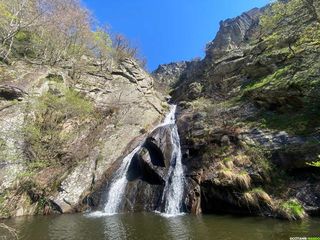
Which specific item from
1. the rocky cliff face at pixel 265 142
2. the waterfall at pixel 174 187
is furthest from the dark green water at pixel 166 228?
the waterfall at pixel 174 187

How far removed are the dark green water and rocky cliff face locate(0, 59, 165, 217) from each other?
215 inches

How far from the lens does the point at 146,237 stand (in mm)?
14398

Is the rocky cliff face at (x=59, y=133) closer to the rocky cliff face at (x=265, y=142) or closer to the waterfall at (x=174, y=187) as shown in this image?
the waterfall at (x=174, y=187)

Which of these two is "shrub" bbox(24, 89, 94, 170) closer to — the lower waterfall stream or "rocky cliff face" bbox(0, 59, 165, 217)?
"rocky cliff face" bbox(0, 59, 165, 217)

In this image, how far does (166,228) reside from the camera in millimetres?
16078

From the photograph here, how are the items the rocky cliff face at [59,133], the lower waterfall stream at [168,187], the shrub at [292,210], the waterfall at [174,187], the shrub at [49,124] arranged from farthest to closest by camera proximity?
the shrub at [49,124] < the rocky cliff face at [59,133] < the lower waterfall stream at [168,187] < the waterfall at [174,187] < the shrub at [292,210]

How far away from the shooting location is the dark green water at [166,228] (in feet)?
46.5

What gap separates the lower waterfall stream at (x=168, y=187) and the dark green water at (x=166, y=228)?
261 centimetres

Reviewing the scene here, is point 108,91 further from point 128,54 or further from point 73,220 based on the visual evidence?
point 73,220

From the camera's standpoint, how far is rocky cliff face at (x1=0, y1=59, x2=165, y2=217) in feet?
83.1

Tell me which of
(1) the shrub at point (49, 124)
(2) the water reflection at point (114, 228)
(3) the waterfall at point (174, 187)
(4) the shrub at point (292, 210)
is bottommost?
(2) the water reflection at point (114, 228)

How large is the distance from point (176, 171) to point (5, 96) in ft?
59.8

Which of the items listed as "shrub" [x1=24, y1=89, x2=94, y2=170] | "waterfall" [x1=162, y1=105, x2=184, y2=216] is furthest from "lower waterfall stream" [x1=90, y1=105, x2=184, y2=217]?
"shrub" [x1=24, y1=89, x2=94, y2=170]

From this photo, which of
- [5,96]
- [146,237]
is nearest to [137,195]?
[146,237]
